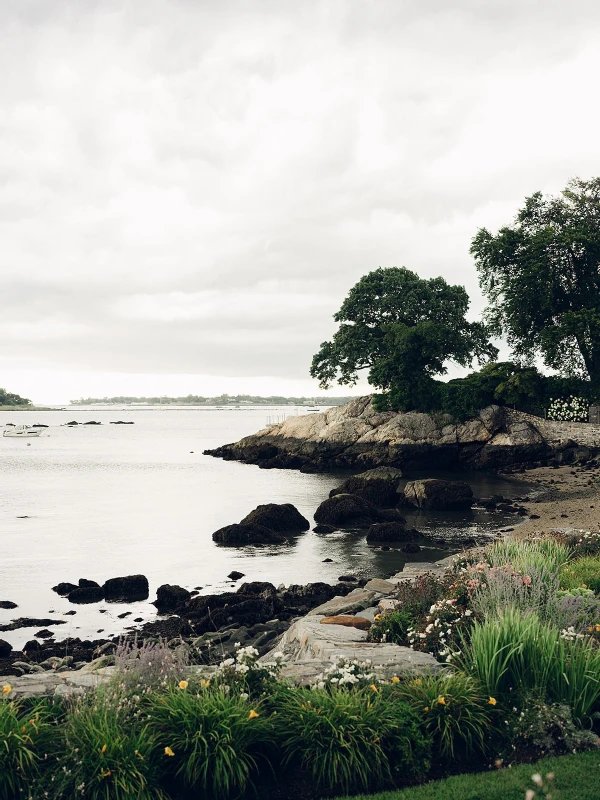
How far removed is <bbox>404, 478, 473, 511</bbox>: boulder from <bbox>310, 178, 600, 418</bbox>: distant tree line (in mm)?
22835

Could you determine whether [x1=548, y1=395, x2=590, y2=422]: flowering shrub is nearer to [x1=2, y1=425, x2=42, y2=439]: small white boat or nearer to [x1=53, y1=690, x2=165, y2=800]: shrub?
[x1=53, y1=690, x2=165, y2=800]: shrub

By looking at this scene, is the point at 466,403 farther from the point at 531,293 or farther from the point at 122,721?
the point at 122,721

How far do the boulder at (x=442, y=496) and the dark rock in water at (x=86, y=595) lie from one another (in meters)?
17.0

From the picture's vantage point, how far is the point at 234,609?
16016 millimetres

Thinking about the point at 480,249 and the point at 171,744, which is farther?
the point at 480,249

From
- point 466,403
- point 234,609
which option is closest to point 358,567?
point 234,609

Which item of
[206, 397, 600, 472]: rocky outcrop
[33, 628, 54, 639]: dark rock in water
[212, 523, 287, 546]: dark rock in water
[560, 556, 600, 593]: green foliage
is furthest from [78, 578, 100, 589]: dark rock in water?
[206, 397, 600, 472]: rocky outcrop

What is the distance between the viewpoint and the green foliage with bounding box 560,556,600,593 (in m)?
11.6

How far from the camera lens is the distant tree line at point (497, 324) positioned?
52.4 m

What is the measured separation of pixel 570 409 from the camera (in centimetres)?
5428

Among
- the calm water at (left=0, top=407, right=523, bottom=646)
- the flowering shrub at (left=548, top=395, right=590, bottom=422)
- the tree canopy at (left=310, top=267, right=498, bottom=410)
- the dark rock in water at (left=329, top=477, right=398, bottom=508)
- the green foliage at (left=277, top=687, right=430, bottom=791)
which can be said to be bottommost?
the calm water at (left=0, top=407, right=523, bottom=646)

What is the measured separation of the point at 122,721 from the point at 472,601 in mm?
4679

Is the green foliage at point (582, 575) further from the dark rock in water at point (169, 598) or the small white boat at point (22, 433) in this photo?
the small white boat at point (22, 433)

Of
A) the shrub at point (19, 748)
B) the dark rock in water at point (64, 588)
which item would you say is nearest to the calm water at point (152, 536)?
the dark rock in water at point (64, 588)
